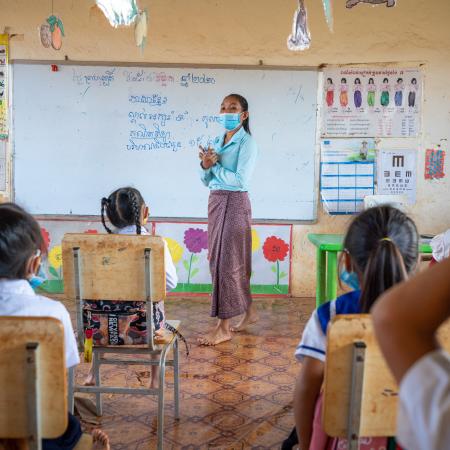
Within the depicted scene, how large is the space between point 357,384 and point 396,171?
3739mm

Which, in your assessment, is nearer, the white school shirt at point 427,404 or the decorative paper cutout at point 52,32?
the white school shirt at point 427,404

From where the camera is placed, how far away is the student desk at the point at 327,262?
3283 millimetres

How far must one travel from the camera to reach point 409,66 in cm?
462

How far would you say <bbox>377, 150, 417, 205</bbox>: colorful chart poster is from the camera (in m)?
4.70

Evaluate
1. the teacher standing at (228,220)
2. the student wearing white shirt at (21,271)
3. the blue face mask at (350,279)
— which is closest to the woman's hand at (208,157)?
the teacher standing at (228,220)

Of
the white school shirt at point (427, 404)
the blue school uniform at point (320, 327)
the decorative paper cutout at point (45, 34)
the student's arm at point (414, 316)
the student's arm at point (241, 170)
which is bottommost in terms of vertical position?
the blue school uniform at point (320, 327)

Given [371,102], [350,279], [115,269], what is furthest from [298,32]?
[350,279]

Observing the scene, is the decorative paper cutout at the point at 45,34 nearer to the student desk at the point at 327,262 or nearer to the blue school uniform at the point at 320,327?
the student desk at the point at 327,262

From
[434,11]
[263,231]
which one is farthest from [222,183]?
[434,11]

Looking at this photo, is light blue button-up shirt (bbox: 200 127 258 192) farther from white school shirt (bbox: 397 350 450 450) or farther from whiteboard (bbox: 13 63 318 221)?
white school shirt (bbox: 397 350 450 450)

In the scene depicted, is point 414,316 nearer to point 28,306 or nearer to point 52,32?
point 28,306

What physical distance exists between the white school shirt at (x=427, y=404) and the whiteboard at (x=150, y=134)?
13.6 feet

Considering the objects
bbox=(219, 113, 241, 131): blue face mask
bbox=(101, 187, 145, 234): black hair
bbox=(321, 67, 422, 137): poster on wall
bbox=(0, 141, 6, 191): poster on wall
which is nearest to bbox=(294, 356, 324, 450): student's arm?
bbox=(101, 187, 145, 234): black hair

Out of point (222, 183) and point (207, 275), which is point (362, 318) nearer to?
point (222, 183)
